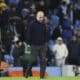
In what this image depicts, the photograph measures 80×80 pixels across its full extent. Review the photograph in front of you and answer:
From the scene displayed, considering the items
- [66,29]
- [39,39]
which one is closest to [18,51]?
[66,29]

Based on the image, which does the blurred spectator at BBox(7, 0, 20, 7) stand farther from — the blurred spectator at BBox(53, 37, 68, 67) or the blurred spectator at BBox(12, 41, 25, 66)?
the blurred spectator at BBox(53, 37, 68, 67)

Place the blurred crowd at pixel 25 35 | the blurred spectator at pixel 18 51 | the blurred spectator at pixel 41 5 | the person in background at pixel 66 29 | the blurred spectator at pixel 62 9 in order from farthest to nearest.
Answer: the blurred spectator at pixel 62 9
the person in background at pixel 66 29
the blurred spectator at pixel 41 5
the blurred crowd at pixel 25 35
the blurred spectator at pixel 18 51

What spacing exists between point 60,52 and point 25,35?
1808mm

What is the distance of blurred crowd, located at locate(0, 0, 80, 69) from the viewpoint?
22.6 m

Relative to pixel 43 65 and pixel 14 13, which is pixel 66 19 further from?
pixel 43 65

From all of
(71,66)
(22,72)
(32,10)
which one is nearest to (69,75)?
(71,66)

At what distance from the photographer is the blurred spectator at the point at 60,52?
74.8 feet

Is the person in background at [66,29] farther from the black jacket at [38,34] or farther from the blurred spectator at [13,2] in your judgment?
the black jacket at [38,34]

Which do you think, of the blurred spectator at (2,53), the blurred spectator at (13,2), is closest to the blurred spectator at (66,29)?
the blurred spectator at (13,2)

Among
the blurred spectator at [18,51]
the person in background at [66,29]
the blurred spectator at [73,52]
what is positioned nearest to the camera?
the blurred spectator at [18,51]

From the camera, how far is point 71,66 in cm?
2234

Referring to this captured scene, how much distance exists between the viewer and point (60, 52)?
22.8 meters

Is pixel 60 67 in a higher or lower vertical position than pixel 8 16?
lower

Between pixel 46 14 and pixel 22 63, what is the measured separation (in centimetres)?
352
